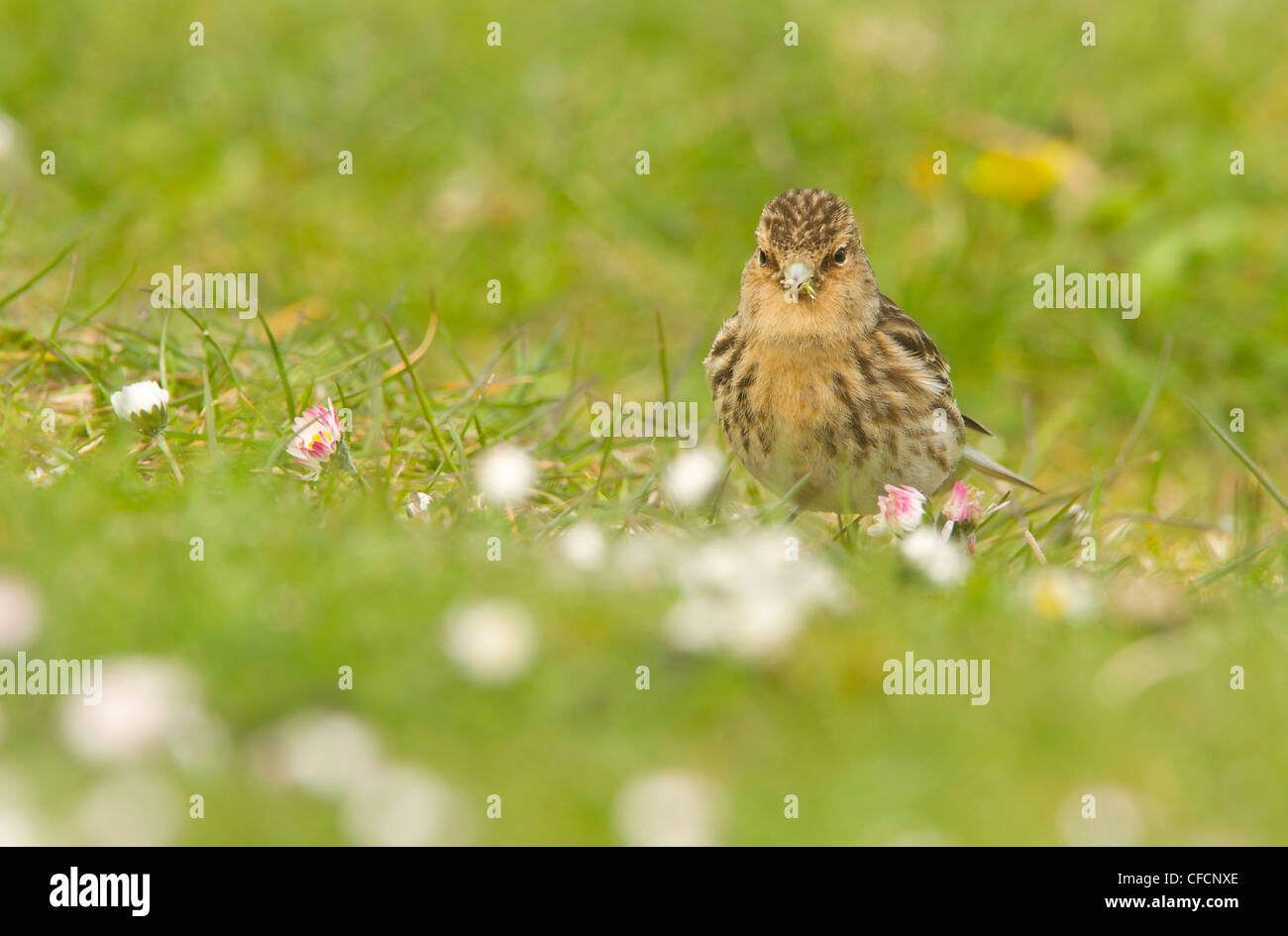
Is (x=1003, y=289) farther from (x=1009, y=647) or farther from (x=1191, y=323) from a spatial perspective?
(x=1009, y=647)

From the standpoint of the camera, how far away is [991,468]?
6.00 metres

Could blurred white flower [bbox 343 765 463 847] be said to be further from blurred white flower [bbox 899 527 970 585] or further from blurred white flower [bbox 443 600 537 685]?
blurred white flower [bbox 899 527 970 585]

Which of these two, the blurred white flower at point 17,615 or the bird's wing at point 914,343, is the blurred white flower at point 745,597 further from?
the bird's wing at point 914,343

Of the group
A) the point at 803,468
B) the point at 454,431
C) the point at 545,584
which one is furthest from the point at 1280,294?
the point at 545,584

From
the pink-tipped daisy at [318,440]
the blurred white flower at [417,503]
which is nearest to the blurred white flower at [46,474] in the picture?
the pink-tipped daisy at [318,440]

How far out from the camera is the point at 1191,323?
8.27m

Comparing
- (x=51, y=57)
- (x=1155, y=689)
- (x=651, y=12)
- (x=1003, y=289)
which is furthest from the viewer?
(x=651, y=12)

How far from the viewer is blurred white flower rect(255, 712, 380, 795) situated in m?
3.01

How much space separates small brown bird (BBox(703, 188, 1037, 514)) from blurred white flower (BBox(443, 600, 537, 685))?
212 centimetres

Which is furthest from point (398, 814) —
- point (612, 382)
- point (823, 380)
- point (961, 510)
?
point (612, 382)

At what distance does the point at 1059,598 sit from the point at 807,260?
1827 mm
